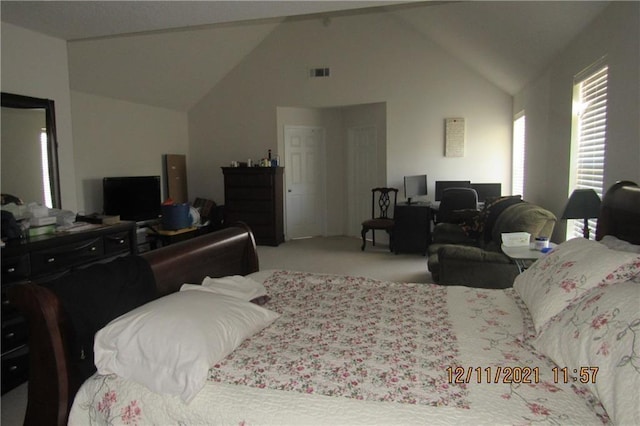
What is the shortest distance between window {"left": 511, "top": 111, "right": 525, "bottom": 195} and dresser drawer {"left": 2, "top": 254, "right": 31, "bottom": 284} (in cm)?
570

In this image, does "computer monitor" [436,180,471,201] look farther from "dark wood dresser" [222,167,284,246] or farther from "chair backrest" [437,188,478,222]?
"dark wood dresser" [222,167,284,246]

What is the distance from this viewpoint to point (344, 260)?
594 cm

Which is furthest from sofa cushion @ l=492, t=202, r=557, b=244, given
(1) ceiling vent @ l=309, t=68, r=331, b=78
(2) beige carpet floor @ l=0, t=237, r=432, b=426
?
(1) ceiling vent @ l=309, t=68, r=331, b=78

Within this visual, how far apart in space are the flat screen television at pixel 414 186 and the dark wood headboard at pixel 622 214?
4.01 m

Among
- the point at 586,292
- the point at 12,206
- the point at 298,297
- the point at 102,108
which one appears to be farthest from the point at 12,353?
the point at 102,108

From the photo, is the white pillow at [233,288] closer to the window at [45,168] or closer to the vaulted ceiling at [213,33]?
the vaulted ceiling at [213,33]

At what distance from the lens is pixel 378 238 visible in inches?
281

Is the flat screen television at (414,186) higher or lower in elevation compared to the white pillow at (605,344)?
higher

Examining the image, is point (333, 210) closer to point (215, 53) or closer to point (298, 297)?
point (215, 53)

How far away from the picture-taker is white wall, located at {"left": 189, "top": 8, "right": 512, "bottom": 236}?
21.0ft

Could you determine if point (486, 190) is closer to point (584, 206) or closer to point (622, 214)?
point (584, 206)

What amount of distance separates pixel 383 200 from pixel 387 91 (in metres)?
1.76

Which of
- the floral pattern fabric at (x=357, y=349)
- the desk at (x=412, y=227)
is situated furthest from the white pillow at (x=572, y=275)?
the desk at (x=412, y=227)

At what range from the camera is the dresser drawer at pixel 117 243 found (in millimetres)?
3135
